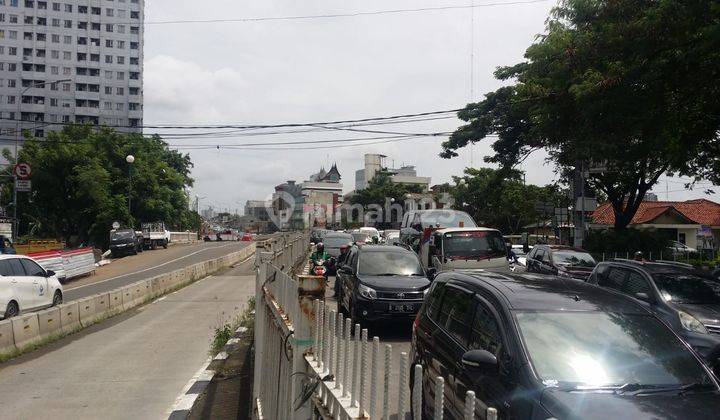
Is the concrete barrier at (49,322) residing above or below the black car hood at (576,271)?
below

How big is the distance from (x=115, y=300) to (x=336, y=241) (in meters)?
13.9

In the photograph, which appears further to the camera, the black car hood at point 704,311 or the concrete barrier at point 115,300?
the concrete barrier at point 115,300

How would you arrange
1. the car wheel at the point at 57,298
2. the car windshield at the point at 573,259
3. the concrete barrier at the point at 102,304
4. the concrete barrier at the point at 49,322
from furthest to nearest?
the car windshield at the point at 573,259 < the car wheel at the point at 57,298 < the concrete barrier at the point at 102,304 < the concrete barrier at the point at 49,322

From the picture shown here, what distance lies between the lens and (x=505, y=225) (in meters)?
56.2

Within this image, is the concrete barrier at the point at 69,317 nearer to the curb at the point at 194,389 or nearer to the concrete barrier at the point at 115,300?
the concrete barrier at the point at 115,300

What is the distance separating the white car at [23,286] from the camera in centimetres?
1379

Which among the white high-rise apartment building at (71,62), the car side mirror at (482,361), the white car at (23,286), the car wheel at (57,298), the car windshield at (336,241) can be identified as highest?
the white high-rise apartment building at (71,62)

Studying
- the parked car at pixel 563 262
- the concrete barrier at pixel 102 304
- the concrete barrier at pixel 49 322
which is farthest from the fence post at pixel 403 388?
the parked car at pixel 563 262

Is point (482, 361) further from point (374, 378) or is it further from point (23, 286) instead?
point (23, 286)

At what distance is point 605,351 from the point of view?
169 inches

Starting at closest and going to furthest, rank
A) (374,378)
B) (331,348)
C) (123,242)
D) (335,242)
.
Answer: (374,378)
(331,348)
(335,242)
(123,242)

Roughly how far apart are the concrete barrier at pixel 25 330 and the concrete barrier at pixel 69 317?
130 centimetres

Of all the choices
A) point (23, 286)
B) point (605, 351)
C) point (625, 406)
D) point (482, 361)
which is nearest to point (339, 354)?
point (482, 361)

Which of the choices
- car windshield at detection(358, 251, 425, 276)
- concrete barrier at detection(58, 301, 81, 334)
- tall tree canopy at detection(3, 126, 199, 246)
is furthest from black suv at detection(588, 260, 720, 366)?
tall tree canopy at detection(3, 126, 199, 246)
